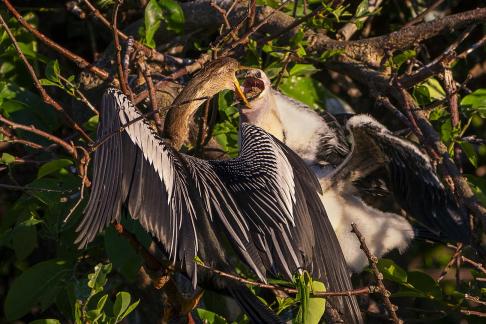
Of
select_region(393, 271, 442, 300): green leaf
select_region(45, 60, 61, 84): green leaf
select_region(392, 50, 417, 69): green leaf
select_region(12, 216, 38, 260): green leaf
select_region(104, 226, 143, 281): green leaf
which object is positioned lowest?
select_region(393, 271, 442, 300): green leaf

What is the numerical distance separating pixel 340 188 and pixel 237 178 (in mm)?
548

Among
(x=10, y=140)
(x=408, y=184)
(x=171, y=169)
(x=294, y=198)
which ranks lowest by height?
(x=408, y=184)

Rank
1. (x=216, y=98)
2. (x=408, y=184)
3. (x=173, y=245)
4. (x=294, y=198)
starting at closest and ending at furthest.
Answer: (x=173, y=245) < (x=294, y=198) < (x=408, y=184) < (x=216, y=98)

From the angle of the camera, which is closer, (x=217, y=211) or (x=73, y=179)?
(x=217, y=211)

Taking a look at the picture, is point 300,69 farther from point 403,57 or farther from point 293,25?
point 403,57

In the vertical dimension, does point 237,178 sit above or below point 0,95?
below

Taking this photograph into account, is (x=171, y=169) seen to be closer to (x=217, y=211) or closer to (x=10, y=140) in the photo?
(x=217, y=211)

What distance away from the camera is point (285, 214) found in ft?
7.70

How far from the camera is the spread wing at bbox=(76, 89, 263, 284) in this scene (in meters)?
2.19

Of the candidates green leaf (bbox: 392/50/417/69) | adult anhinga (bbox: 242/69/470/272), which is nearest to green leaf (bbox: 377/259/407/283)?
adult anhinga (bbox: 242/69/470/272)

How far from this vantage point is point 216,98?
305cm

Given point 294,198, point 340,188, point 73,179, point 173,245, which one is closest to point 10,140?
point 73,179

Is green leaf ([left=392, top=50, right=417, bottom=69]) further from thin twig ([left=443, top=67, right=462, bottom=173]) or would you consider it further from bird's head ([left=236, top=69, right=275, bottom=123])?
bird's head ([left=236, top=69, right=275, bottom=123])

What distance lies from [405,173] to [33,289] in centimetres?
118
